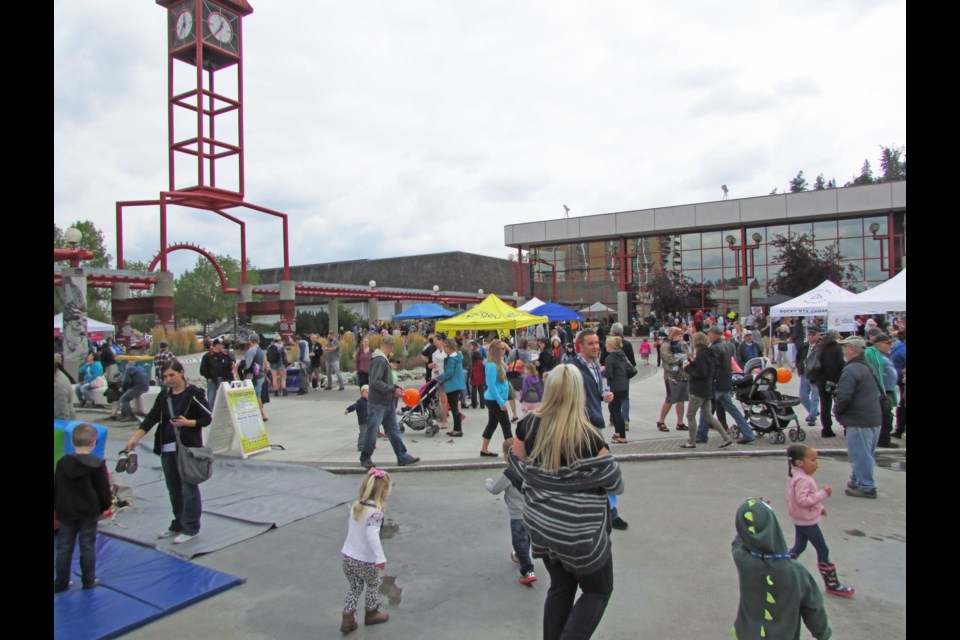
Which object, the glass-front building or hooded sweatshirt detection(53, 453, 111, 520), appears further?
the glass-front building

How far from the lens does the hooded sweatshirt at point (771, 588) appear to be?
9.70 ft

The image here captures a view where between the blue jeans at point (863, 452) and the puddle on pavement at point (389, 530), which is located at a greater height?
the blue jeans at point (863, 452)

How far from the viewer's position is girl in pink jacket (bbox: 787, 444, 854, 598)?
4.18 m

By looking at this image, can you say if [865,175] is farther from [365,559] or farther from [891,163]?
[365,559]

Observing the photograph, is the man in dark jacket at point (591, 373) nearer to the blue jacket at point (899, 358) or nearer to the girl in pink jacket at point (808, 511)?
the girl in pink jacket at point (808, 511)

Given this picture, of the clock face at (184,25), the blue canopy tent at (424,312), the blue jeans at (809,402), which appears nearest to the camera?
the blue jeans at (809,402)

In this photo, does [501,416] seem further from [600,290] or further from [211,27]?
[600,290]

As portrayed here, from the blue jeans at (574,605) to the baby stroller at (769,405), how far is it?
6.87 m

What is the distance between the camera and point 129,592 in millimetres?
4469

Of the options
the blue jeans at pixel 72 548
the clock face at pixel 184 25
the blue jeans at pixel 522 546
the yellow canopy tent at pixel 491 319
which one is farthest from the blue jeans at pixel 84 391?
the clock face at pixel 184 25

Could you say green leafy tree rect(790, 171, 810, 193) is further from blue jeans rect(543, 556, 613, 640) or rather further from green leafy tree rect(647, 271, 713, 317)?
blue jeans rect(543, 556, 613, 640)

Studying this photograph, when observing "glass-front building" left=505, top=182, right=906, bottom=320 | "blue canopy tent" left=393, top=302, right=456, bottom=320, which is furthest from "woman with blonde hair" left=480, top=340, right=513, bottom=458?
"glass-front building" left=505, top=182, right=906, bottom=320

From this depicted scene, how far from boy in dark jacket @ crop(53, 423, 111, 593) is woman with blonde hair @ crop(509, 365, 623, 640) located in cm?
348
